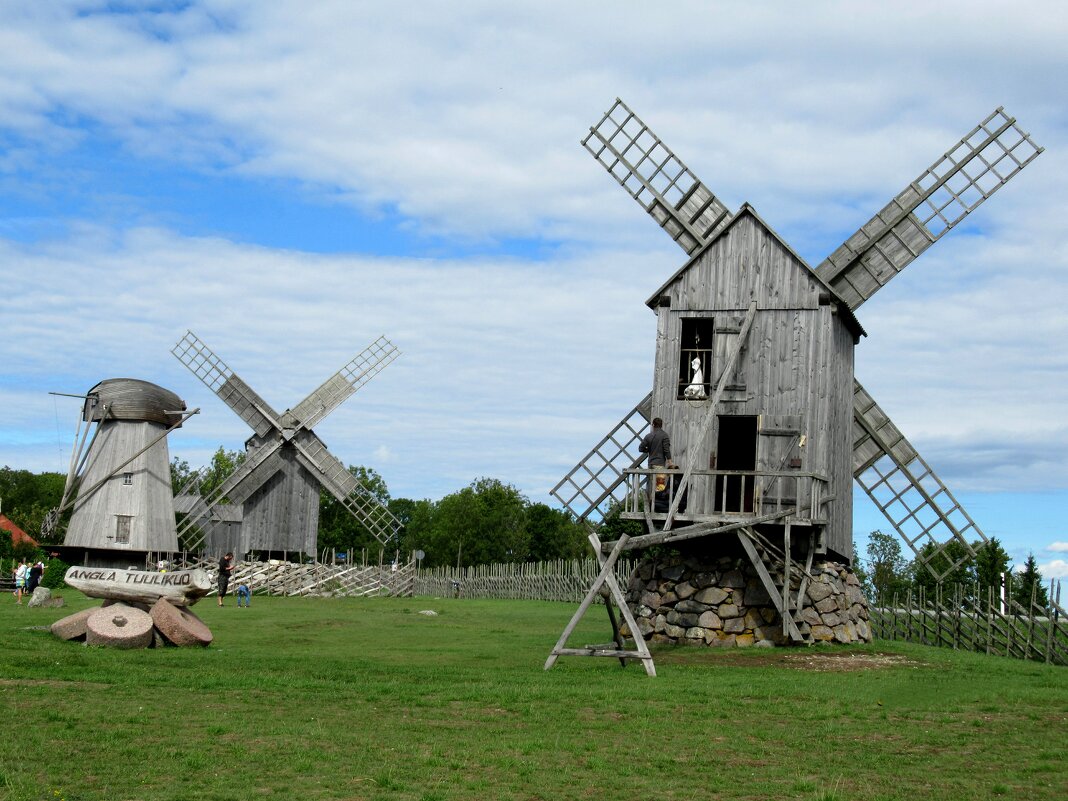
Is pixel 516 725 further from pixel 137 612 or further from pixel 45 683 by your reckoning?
pixel 137 612

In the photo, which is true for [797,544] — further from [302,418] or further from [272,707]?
[302,418]

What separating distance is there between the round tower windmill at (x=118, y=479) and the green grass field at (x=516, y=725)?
23045 mm

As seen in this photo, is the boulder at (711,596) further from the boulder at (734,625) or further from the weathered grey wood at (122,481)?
the weathered grey wood at (122,481)

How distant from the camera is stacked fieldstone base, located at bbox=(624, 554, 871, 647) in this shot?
23.0m

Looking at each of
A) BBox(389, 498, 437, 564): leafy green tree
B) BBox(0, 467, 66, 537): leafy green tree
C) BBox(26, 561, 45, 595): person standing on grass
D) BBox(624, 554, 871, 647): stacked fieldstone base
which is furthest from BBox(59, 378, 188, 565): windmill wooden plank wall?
BBox(0, 467, 66, 537): leafy green tree

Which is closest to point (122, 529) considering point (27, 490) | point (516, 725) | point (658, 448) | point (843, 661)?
point (658, 448)

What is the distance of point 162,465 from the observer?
45.4m

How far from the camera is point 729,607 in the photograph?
915 inches

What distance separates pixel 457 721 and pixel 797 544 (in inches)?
456

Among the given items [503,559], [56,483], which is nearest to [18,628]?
[503,559]

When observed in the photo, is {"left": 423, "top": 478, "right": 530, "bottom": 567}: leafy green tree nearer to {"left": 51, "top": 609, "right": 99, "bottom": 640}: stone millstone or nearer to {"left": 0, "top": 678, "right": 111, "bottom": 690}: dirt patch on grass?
{"left": 51, "top": 609, "right": 99, "bottom": 640}: stone millstone

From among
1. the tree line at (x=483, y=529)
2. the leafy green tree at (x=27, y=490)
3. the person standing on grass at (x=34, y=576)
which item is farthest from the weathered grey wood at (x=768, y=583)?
the leafy green tree at (x=27, y=490)

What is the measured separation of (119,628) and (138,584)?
170 centimetres

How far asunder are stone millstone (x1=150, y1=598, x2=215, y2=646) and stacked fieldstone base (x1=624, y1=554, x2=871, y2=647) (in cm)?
802
